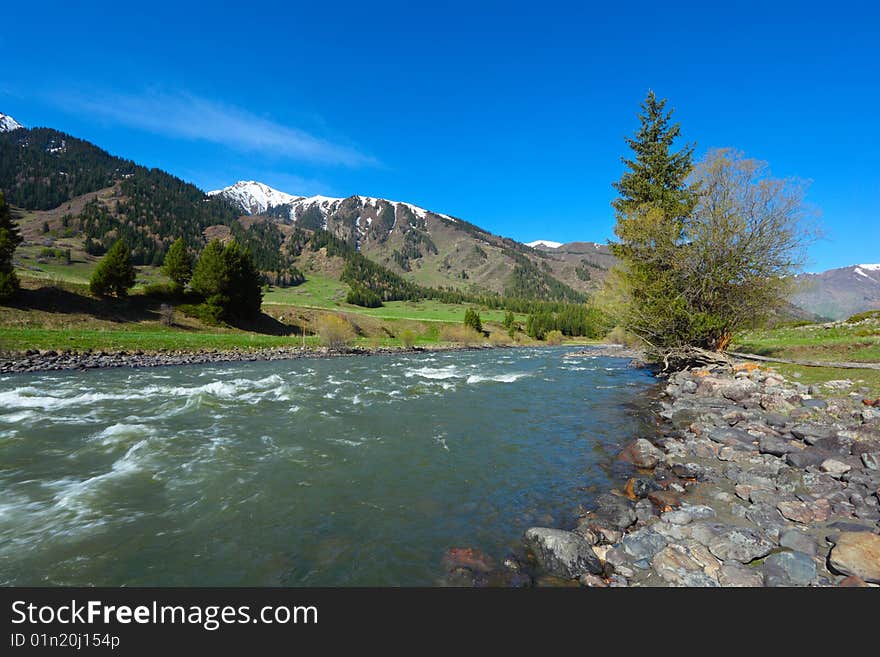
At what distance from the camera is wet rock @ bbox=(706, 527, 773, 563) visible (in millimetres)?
5504

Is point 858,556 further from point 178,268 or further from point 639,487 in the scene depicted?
point 178,268

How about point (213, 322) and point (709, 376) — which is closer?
point (709, 376)

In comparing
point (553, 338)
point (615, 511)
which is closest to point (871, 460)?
point (615, 511)

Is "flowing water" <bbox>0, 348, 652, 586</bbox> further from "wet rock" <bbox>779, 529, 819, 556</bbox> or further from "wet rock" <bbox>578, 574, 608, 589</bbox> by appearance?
"wet rock" <bbox>779, 529, 819, 556</bbox>

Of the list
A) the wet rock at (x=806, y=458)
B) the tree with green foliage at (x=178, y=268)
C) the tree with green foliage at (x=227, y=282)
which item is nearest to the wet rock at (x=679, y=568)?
the wet rock at (x=806, y=458)

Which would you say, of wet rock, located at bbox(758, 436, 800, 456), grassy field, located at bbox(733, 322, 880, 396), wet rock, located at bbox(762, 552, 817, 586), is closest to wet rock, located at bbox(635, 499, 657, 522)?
wet rock, located at bbox(762, 552, 817, 586)

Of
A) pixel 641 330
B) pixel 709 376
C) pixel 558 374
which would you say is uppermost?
pixel 641 330

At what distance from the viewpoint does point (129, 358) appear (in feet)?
107

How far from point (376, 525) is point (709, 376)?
18.3m

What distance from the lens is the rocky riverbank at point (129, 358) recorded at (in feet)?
87.7
